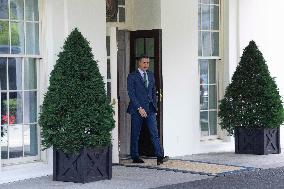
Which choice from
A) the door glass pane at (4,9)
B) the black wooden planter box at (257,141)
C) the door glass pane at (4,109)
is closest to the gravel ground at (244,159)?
the black wooden planter box at (257,141)

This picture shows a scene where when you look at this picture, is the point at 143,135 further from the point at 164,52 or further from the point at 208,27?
the point at 208,27

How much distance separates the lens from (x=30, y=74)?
10961 mm

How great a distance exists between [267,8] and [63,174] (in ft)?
23.3

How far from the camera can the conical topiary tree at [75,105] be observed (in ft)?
33.2

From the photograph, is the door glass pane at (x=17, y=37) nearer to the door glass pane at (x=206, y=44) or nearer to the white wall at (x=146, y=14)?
the white wall at (x=146, y=14)

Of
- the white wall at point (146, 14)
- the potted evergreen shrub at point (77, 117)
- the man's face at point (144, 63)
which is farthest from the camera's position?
the white wall at point (146, 14)

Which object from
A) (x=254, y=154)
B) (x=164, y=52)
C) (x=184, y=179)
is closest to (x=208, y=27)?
(x=164, y=52)

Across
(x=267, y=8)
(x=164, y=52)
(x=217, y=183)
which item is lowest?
(x=217, y=183)

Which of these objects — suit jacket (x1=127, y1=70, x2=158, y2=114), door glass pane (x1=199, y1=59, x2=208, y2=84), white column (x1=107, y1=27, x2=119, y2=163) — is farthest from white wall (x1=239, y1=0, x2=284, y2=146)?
white column (x1=107, y1=27, x2=119, y2=163)

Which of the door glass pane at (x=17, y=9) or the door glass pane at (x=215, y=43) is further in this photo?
the door glass pane at (x=215, y=43)

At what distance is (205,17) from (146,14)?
1.57 m

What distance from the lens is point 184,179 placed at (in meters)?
10.6

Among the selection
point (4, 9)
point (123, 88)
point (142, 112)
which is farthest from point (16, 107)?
point (123, 88)

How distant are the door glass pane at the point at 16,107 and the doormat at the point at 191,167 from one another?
7.46 ft
